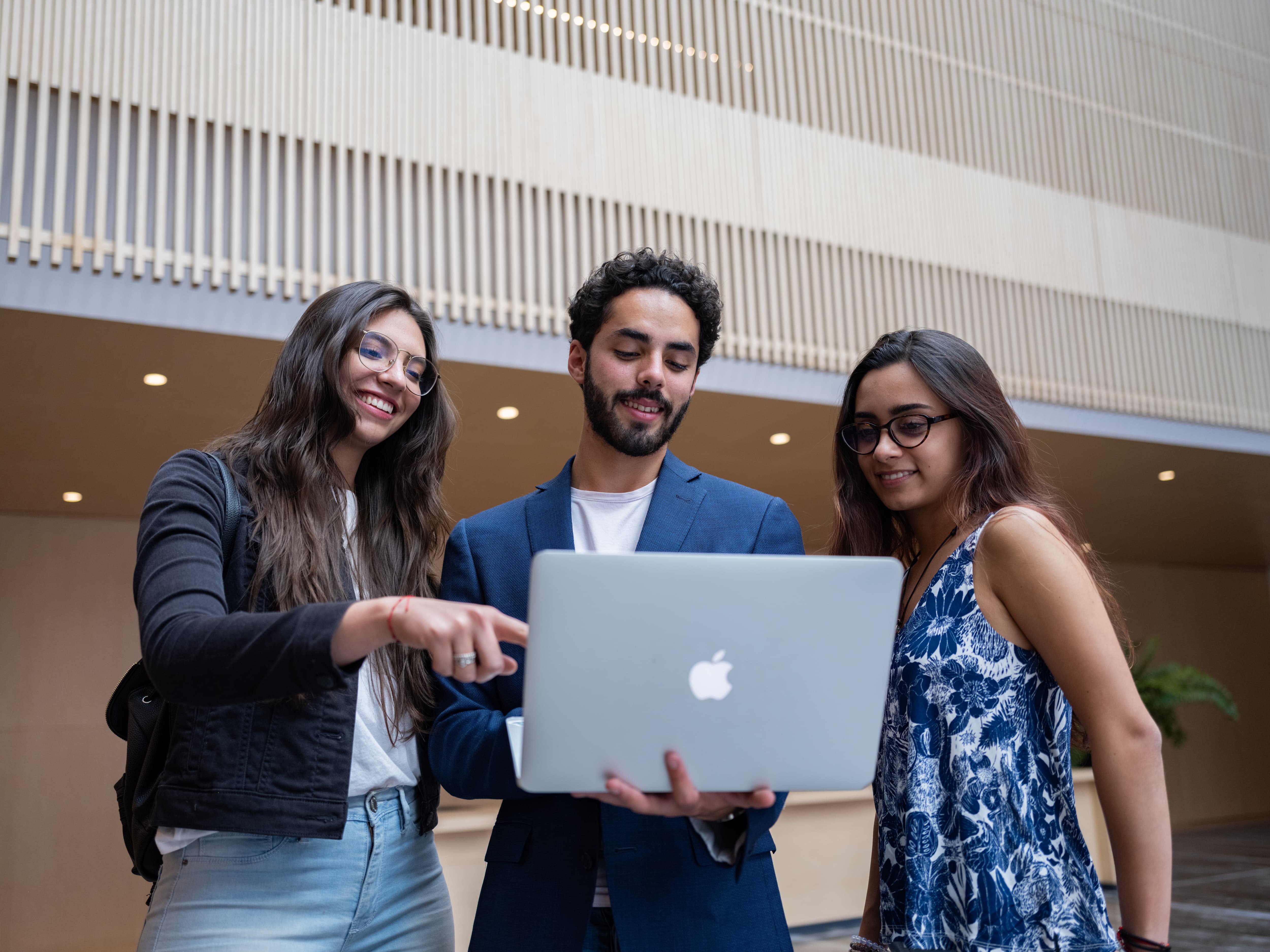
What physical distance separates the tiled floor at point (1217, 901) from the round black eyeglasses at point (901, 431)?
9.18 feet

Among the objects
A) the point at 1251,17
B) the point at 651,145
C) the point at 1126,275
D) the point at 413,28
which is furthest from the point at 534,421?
the point at 1251,17

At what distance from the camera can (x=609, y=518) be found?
80.4 inches

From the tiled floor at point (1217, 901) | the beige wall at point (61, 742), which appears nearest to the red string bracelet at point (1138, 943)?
the tiled floor at point (1217, 901)

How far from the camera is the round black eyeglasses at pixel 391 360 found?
2.06 m

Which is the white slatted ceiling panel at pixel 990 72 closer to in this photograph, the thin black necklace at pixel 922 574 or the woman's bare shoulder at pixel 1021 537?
the thin black necklace at pixel 922 574

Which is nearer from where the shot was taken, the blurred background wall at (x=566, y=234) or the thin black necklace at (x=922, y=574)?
the thin black necklace at (x=922, y=574)

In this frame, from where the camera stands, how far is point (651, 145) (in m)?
6.68

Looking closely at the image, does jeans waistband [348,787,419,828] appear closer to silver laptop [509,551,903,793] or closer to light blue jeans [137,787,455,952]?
light blue jeans [137,787,455,952]

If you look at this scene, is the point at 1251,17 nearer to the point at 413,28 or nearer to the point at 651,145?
the point at 651,145

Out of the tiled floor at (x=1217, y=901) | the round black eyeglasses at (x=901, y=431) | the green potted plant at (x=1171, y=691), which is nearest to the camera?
the round black eyeglasses at (x=901, y=431)

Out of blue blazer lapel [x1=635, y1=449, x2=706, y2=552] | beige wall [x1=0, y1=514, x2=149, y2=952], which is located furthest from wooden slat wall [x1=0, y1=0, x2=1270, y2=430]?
beige wall [x1=0, y1=514, x2=149, y2=952]

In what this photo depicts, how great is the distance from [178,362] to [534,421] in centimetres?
243

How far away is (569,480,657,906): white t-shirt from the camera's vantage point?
6.62 feet

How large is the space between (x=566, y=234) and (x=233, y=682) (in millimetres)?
5322
